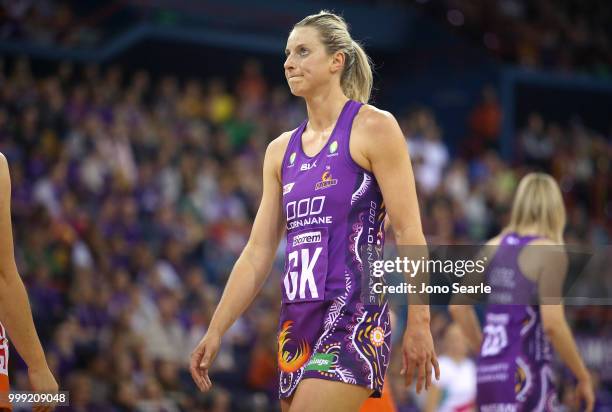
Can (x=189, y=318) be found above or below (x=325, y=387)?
above

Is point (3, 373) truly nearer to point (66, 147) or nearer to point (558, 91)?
point (66, 147)

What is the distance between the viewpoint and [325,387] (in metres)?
4.11

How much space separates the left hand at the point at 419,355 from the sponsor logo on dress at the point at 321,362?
0.34 m

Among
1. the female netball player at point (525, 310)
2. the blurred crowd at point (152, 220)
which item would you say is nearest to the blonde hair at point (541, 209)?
the female netball player at point (525, 310)

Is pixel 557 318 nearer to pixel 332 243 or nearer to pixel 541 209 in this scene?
pixel 541 209

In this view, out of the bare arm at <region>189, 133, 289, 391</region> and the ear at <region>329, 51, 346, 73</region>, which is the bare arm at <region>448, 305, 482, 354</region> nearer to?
the bare arm at <region>189, 133, 289, 391</region>

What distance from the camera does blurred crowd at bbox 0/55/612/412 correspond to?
426 inches

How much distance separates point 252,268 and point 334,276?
546mm

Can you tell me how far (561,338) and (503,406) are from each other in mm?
655

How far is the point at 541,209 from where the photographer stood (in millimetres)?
6457

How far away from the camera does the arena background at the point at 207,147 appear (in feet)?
37.1

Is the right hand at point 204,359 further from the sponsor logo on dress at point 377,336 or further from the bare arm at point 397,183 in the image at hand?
the bare arm at point 397,183

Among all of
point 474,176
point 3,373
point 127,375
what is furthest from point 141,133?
point 3,373

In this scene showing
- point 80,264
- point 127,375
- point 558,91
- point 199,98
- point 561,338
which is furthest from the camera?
point 558,91
